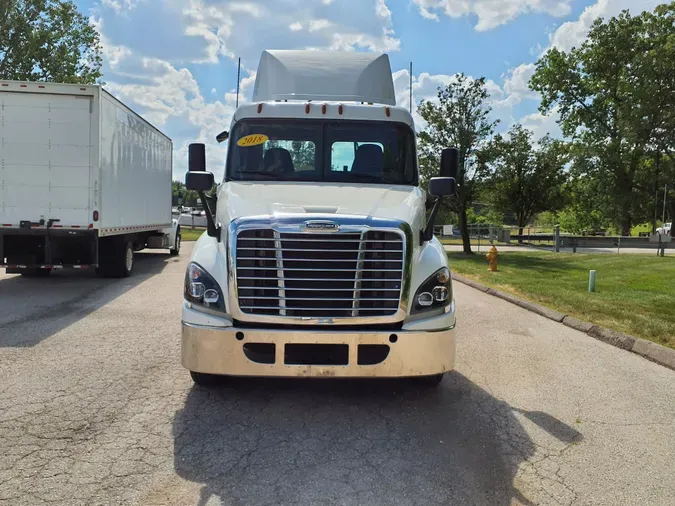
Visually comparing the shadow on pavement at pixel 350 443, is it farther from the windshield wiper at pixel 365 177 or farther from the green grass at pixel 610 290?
the green grass at pixel 610 290

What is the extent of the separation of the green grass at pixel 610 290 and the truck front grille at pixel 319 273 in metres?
4.64

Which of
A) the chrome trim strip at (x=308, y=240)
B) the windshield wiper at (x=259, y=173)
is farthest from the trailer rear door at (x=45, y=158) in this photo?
the chrome trim strip at (x=308, y=240)

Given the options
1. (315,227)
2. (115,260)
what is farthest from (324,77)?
(115,260)

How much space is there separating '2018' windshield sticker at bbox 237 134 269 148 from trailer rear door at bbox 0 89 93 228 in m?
5.82

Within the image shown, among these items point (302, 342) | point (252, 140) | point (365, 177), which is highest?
point (252, 140)

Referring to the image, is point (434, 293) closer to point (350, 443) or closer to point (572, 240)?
point (350, 443)

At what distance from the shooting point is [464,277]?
15.3 meters

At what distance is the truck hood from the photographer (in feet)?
14.9

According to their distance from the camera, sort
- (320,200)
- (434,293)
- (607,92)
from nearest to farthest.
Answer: (434,293)
(320,200)
(607,92)

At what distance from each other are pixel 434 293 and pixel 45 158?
874 cm

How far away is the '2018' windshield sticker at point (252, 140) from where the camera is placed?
590cm

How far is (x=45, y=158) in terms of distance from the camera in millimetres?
10367

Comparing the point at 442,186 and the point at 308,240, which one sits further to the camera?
the point at 442,186

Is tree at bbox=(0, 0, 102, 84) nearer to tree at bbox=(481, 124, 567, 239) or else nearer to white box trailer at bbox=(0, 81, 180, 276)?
white box trailer at bbox=(0, 81, 180, 276)
